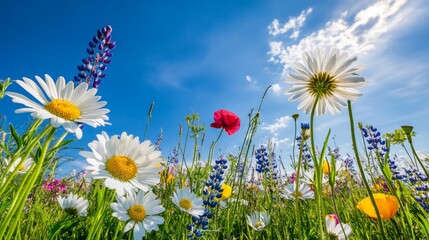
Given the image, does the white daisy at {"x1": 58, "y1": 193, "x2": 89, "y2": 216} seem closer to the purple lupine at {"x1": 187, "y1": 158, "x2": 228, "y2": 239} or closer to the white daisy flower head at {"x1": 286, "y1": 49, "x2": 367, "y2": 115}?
the purple lupine at {"x1": 187, "y1": 158, "x2": 228, "y2": 239}

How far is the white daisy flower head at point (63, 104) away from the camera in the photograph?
89 centimetres

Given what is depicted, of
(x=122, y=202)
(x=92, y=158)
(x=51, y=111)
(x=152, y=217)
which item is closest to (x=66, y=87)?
(x=51, y=111)

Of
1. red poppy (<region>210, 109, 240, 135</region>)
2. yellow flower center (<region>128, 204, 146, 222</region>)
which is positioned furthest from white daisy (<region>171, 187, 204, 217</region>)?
red poppy (<region>210, 109, 240, 135</region>)

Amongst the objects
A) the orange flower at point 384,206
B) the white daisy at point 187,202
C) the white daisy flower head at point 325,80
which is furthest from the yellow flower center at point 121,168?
the orange flower at point 384,206

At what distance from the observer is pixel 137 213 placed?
1497mm

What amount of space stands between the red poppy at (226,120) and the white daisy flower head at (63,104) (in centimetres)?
151

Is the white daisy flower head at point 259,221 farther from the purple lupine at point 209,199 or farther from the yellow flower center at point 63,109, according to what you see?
the yellow flower center at point 63,109

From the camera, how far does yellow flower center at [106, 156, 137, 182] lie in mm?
1153

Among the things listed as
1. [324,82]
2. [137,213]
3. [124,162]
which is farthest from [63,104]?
[324,82]

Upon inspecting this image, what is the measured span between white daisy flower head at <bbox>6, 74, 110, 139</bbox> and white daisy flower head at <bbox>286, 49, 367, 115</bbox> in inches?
29.8

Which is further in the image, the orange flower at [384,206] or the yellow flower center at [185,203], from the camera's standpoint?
the yellow flower center at [185,203]

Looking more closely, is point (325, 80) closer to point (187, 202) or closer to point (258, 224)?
point (187, 202)

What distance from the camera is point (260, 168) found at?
3611mm

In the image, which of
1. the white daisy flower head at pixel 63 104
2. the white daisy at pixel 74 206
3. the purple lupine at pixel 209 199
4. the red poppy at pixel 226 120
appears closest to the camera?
the white daisy flower head at pixel 63 104
